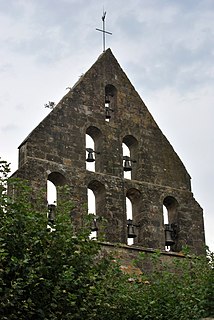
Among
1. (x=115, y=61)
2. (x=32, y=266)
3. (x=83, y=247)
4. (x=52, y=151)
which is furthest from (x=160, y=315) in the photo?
(x=115, y=61)

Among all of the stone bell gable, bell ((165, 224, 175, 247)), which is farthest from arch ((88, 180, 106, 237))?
bell ((165, 224, 175, 247))

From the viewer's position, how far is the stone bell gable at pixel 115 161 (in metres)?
20.1

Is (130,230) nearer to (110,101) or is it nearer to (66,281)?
(110,101)

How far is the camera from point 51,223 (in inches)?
560

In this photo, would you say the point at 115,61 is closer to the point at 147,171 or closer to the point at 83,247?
the point at 147,171

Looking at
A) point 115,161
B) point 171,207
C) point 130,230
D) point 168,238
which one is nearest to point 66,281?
point 130,230

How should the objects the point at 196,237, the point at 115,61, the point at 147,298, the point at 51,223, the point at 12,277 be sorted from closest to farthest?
1. the point at 12,277
2. the point at 51,223
3. the point at 147,298
4. the point at 196,237
5. the point at 115,61

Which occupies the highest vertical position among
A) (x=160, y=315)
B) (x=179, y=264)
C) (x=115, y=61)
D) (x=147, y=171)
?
(x=115, y=61)

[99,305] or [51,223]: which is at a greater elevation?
[51,223]

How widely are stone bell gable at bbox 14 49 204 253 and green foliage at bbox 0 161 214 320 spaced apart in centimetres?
444

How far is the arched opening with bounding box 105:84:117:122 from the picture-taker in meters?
22.1

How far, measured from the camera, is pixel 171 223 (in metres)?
21.8

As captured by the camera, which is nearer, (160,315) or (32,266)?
(32,266)

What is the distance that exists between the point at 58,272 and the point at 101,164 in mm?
7668
